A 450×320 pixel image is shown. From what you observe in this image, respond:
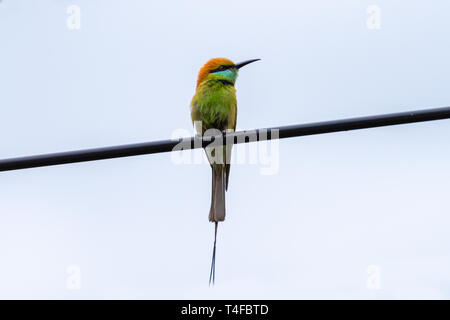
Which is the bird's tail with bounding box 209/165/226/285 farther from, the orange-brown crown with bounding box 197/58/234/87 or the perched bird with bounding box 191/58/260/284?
the orange-brown crown with bounding box 197/58/234/87

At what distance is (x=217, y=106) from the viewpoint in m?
3.85

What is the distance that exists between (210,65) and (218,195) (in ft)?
4.00

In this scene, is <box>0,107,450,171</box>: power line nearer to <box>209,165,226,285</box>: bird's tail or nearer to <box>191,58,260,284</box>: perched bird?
<box>209,165,226,285</box>: bird's tail

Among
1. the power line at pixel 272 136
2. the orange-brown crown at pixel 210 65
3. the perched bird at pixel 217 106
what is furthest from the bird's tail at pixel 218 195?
the power line at pixel 272 136

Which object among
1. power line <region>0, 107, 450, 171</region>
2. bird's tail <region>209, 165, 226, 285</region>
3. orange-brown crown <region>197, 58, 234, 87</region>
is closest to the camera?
power line <region>0, 107, 450, 171</region>

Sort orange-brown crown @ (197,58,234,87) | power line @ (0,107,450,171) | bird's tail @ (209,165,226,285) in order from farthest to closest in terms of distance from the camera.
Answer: orange-brown crown @ (197,58,234,87), bird's tail @ (209,165,226,285), power line @ (0,107,450,171)

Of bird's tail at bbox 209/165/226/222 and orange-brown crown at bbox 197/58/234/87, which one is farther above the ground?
orange-brown crown at bbox 197/58/234/87

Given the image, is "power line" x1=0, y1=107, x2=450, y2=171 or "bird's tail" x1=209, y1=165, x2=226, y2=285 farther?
"bird's tail" x1=209, y1=165, x2=226, y2=285

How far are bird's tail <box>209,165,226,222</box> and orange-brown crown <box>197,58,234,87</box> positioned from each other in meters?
0.83

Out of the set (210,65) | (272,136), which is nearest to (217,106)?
(210,65)

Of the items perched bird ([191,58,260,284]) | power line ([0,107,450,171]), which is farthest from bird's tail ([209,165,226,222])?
power line ([0,107,450,171])

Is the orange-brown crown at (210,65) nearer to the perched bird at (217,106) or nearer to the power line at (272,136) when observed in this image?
the perched bird at (217,106)

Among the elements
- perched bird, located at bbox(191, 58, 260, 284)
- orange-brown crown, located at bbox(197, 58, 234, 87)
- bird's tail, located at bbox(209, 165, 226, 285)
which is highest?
orange-brown crown, located at bbox(197, 58, 234, 87)

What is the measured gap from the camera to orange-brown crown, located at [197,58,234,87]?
4129mm
